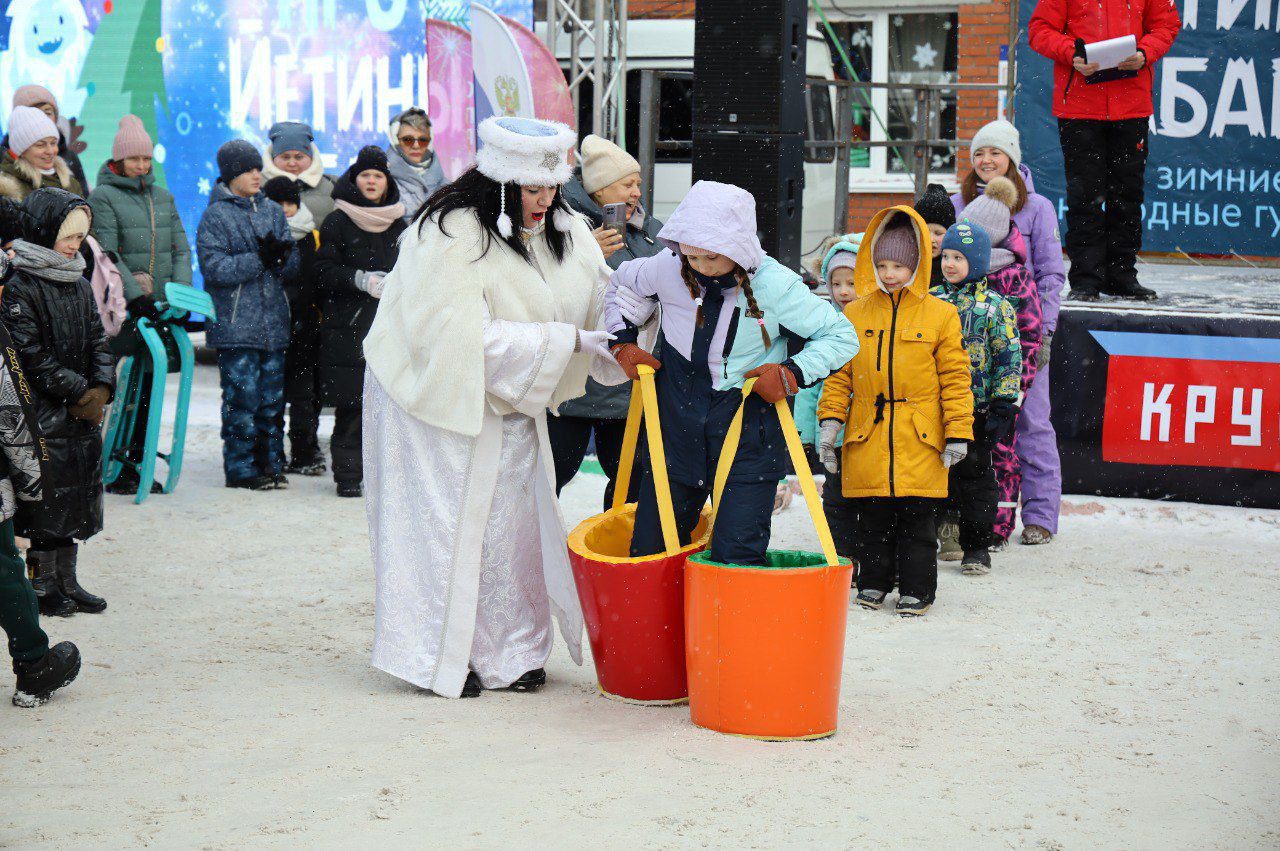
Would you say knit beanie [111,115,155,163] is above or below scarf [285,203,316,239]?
above

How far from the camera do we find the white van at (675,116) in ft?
45.9

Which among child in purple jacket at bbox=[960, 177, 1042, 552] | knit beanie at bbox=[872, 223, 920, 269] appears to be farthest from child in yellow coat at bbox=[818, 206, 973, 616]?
child in purple jacket at bbox=[960, 177, 1042, 552]

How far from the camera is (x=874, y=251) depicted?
5.81 meters

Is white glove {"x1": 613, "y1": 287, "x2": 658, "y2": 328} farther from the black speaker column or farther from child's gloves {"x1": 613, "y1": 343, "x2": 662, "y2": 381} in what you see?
the black speaker column

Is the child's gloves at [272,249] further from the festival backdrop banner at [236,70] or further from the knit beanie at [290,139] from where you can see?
the festival backdrop banner at [236,70]

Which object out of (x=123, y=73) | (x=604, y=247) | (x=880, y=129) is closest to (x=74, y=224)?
(x=604, y=247)

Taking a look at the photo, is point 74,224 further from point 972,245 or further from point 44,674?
point 972,245

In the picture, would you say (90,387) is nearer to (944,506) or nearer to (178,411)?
(178,411)

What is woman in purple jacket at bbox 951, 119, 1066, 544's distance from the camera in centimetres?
712

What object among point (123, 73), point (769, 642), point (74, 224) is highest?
point (123, 73)

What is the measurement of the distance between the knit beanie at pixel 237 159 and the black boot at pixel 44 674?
403 centimetres

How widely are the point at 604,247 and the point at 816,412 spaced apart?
4.01 ft

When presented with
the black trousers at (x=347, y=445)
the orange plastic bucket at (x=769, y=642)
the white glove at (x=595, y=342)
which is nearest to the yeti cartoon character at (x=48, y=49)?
the black trousers at (x=347, y=445)

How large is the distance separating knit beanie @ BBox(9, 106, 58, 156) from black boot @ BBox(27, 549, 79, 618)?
241 cm
